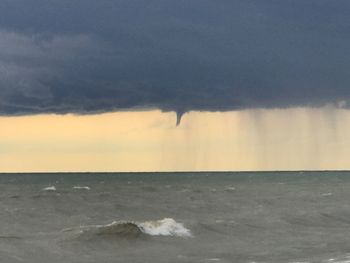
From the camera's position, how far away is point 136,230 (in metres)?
35.0

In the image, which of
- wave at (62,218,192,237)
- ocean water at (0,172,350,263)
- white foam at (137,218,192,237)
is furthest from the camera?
white foam at (137,218,192,237)

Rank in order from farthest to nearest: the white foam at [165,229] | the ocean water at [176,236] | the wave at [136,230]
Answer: the white foam at [165,229], the wave at [136,230], the ocean water at [176,236]

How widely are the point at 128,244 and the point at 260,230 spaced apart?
9561mm

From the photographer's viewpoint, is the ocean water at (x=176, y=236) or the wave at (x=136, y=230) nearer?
the ocean water at (x=176, y=236)

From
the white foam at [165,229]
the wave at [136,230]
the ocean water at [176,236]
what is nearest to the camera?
the ocean water at [176,236]

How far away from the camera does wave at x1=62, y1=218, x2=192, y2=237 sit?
3406 centimetres

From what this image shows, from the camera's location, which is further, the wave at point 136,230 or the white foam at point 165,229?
the white foam at point 165,229

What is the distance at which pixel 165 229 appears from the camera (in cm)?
3641

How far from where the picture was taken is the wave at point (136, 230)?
112 feet

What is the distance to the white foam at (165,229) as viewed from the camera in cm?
3556

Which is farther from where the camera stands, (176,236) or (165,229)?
(165,229)

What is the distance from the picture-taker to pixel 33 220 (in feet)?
149

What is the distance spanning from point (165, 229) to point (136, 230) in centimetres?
215

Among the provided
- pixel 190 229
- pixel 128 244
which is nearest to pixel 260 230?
pixel 190 229
